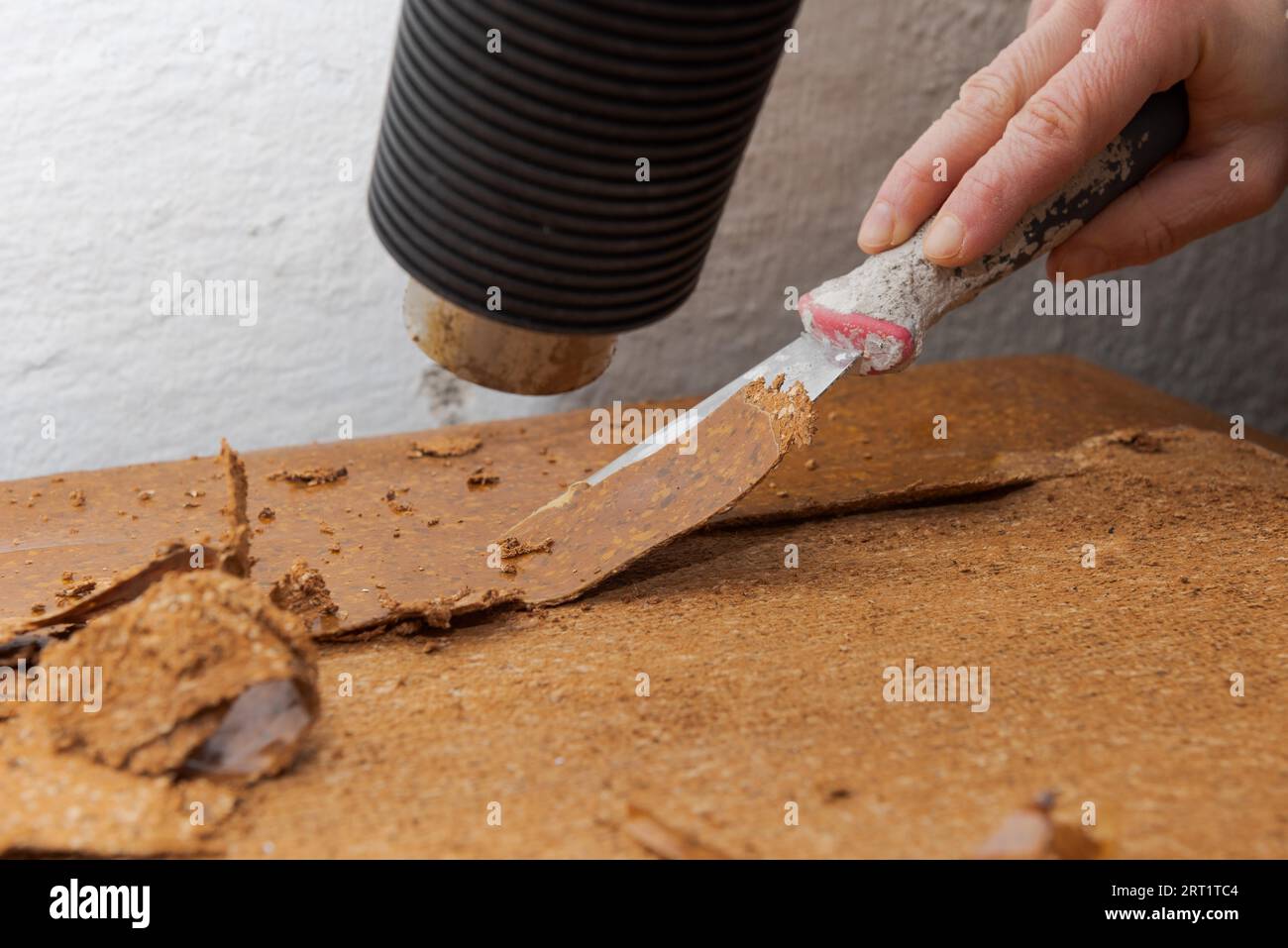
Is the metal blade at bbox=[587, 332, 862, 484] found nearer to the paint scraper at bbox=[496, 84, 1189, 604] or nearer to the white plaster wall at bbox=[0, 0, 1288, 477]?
the paint scraper at bbox=[496, 84, 1189, 604]

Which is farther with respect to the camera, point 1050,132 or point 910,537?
point 910,537

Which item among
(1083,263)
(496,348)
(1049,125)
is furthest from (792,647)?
(1083,263)

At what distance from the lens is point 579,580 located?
1.34 meters

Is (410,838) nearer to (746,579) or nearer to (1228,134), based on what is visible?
(746,579)

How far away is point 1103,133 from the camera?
4.68 ft

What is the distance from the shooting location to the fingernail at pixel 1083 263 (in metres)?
1.73

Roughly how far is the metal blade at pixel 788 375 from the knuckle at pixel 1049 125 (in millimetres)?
332

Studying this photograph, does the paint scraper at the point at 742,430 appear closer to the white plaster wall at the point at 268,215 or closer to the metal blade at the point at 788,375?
the metal blade at the point at 788,375

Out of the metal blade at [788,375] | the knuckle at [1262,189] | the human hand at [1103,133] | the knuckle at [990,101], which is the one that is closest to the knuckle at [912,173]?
the human hand at [1103,133]

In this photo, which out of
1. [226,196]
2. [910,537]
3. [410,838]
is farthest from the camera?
[226,196]

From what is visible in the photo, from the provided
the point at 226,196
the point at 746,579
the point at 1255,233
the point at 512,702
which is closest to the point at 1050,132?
the point at 746,579

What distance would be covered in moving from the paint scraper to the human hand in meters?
0.05

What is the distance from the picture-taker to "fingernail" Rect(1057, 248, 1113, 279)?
68.1 inches

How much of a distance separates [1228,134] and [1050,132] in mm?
440
